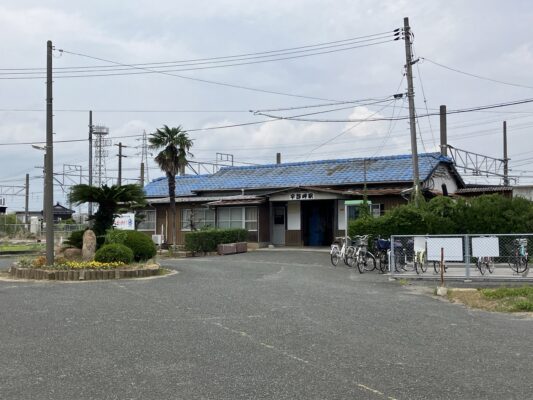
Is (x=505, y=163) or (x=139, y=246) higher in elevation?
(x=505, y=163)

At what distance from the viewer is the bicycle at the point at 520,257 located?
1508cm

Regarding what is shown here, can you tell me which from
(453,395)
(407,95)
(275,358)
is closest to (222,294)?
(275,358)

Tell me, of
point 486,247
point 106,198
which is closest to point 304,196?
point 106,198

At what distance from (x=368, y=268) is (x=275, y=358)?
41.8 ft

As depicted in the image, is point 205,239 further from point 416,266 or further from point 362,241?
point 416,266

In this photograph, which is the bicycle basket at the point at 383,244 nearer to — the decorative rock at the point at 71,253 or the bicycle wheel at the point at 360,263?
the bicycle wheel at the point at 360,263

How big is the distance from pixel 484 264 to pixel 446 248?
46.4 inches

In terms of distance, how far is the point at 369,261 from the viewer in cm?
1889

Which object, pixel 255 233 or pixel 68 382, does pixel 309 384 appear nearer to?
pixel 68 382

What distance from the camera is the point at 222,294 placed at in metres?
12.2

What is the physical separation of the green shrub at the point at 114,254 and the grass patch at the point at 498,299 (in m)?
9.64

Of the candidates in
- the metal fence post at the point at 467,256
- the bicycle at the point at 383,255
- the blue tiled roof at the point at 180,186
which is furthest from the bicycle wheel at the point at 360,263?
the blue tiled roof at the point at 180,186

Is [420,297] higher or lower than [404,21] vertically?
lower

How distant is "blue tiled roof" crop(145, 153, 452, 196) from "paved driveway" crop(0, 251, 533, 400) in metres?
17.3
